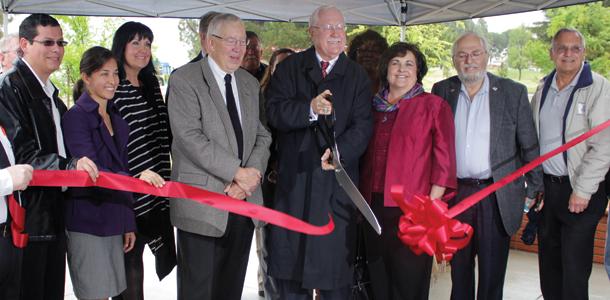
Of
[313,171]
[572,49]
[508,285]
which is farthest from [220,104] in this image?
[508,285]

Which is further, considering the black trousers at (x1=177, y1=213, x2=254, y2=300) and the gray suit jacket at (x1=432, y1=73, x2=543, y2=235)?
the gray suit jacket at (x1=432, y1=73, x2=543, y2=235)

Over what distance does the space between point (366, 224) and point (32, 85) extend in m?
1.77

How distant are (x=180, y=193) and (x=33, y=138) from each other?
0.70m

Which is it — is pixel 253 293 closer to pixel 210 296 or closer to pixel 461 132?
pixel 210 296

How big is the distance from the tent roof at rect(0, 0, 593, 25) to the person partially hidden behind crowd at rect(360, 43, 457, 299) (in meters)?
2.76

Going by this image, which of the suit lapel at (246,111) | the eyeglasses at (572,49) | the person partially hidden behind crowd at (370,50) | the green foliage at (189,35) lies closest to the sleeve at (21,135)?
the suit lapel at (246,111)

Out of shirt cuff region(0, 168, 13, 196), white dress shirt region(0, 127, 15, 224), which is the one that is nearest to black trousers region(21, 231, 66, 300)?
white dress shirt region(0, 127, 15, 224)

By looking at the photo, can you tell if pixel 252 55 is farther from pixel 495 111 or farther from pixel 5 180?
pixel 5 180

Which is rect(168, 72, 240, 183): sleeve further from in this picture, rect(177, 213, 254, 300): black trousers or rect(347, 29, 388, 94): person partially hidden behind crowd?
rect(347, 29, 388, 94): person partially hidden behind crowd

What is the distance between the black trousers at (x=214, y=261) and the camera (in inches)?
110

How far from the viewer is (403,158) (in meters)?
2.81

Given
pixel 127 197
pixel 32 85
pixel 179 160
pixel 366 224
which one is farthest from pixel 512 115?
pixel 32 85

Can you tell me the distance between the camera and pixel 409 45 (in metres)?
2.96

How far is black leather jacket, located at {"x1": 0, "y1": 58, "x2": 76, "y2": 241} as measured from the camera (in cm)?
244
